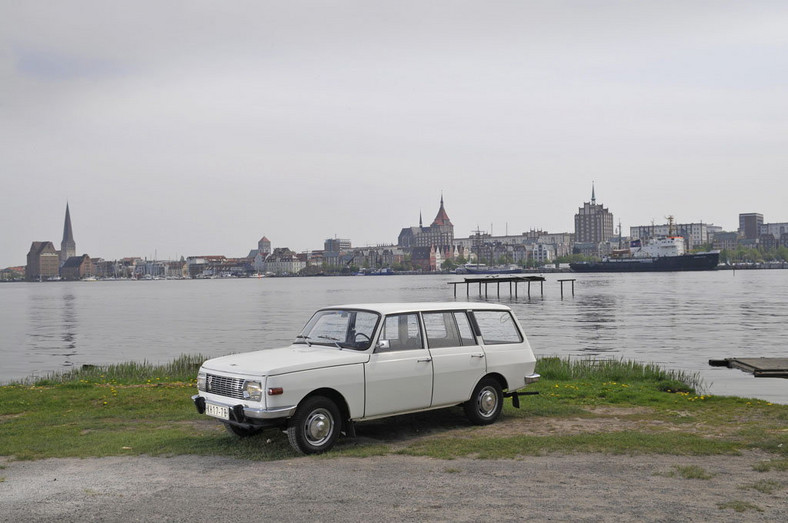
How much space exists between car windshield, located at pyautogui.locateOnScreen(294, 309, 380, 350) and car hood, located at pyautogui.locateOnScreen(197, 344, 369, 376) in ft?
0.42

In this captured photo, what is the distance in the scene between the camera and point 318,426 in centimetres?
941

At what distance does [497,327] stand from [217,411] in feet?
15.2

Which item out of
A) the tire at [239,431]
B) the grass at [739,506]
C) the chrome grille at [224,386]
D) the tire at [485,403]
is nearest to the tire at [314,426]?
the chrome grille at [224,386]

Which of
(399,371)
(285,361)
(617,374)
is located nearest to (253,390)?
(285,361)

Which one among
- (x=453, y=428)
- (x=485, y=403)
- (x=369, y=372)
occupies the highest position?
(x=369, y=372)

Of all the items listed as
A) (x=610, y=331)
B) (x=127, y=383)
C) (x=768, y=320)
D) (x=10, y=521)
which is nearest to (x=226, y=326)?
(x=610, y=331)

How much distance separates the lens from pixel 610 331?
41.2m

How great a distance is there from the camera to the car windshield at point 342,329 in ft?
33.1

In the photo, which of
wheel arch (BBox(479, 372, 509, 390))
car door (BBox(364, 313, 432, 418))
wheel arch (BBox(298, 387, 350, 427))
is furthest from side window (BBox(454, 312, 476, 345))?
wheel arch (BBox(298, 387, 350, 427))

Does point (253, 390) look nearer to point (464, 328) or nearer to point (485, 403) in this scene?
point (464, 328)

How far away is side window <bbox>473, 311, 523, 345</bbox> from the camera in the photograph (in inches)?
452

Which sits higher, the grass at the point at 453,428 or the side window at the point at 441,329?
the side window at the point at 441,329

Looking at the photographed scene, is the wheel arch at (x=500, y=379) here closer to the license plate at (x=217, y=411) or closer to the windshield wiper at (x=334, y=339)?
the windshield wiper at (x=334, y=339)

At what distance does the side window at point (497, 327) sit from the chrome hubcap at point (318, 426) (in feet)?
10.1
